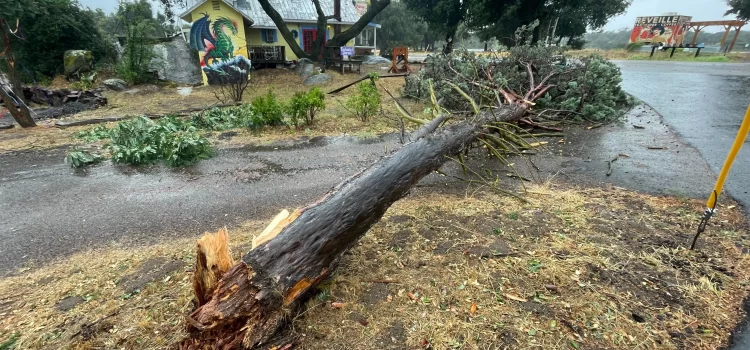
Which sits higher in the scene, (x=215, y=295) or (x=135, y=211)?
(x=215, y=295)

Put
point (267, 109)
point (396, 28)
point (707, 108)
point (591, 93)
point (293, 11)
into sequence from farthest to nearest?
point (396, 28)
point (293, 11)
point (707, 108)
point (591, 93)
point (267, 109)

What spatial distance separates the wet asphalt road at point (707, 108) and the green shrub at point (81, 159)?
850 cm

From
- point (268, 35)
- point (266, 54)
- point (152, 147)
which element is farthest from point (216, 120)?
point (268, 35)

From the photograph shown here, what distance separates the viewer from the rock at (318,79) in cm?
1452

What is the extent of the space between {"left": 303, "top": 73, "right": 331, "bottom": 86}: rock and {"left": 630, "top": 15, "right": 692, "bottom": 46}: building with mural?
32.5m

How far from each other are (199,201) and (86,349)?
234 centimetres

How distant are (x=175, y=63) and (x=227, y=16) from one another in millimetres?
3375

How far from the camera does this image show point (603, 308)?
228 cm

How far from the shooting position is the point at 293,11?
21031 millimetres

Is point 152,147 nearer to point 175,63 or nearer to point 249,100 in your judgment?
point 249,100

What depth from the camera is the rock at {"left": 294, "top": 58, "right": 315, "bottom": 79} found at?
15.5 metres

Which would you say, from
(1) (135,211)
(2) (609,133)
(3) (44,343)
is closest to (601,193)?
(2) (609,133)

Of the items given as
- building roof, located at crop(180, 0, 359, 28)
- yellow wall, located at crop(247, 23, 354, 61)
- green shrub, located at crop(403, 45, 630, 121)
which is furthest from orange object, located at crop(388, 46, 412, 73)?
yellow wall, located at crop(247, 23, 354, 61)

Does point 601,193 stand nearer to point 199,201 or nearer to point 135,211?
point 199,201
